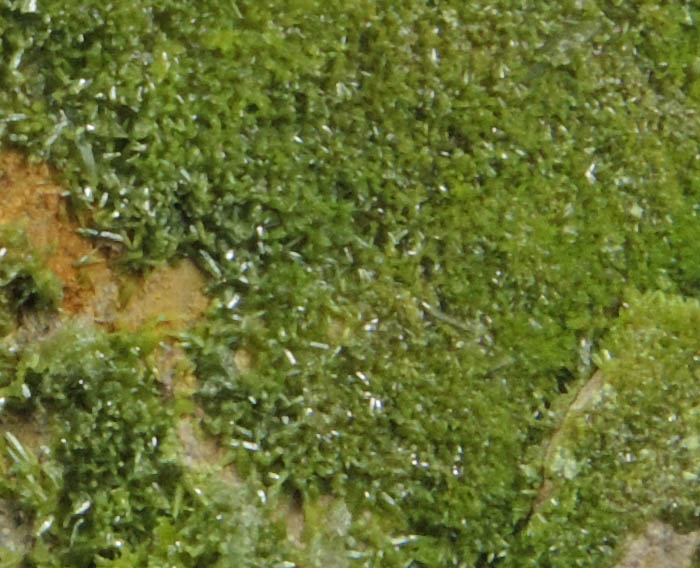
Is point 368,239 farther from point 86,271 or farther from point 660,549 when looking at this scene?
point 660,549

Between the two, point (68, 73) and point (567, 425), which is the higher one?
point (68, 73)

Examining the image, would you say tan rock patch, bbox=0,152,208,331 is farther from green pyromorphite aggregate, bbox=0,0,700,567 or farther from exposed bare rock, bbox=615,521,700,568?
exposed bare rock, bbox=615,521,700,568

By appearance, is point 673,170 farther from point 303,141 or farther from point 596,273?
point 303,141

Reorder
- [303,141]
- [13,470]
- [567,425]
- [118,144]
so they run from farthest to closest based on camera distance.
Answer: [567,425], [303,141], [118,144], [13,470]

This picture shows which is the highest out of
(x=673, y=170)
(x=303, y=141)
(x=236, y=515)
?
(x=303, y=141)

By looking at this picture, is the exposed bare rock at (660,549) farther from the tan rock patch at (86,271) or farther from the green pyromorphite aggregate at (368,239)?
the tan rock patch at (86,271)

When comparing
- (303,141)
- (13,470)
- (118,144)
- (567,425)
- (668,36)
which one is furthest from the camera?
(668,36)

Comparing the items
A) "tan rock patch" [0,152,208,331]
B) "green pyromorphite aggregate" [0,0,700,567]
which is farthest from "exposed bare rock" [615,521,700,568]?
"tan rock patch" [0,152,208,331]

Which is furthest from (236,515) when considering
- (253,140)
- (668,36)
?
(668,36)
